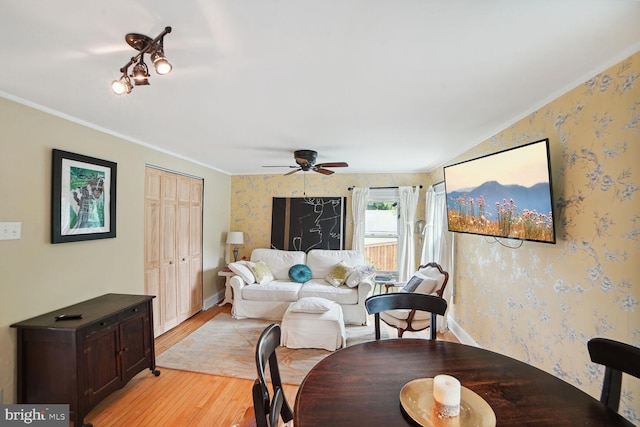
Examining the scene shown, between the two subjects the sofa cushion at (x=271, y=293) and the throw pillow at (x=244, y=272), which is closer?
Result: the sofa cushion at (x=271, y=293)

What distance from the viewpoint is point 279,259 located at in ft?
15.4

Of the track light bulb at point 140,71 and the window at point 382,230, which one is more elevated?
the track light bulb at point 140,71

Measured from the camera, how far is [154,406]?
219 cm

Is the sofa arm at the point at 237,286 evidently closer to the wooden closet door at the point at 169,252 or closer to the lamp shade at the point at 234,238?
the wooden closet door at the point at 169,252

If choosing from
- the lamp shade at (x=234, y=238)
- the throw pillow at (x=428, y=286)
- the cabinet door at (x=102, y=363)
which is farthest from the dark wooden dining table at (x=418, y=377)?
the lamp shade at (x=234, y=238)

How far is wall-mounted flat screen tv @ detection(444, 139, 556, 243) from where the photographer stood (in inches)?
69.1

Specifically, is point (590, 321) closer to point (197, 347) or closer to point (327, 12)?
point (327, 12)

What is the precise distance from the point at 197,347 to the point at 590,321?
3462mm

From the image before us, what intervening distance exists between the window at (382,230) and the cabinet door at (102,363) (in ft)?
12.2

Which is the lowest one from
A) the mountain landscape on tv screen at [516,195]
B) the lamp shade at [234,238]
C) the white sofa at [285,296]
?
the white sofa at [285,296]

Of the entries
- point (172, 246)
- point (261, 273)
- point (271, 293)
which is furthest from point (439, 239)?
point (172, 246)

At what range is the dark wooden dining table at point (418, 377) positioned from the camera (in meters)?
0.98

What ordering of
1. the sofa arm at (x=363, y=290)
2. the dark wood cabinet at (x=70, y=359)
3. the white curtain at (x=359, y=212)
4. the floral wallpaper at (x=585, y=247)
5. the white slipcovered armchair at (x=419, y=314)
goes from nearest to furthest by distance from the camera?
the floral wallpaper at (x=585, y=247) → the dark wood cabinet at (x=70, y=359) → the white slipcovered armchair at (x=419, y=314) → the sofa arm at (x=363, y=290) → the white curtain at (x=359, y=212)

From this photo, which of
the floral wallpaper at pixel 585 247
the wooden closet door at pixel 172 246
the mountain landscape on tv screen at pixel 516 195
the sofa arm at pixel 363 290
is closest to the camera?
the floral wallpaper at pixel 585 247
